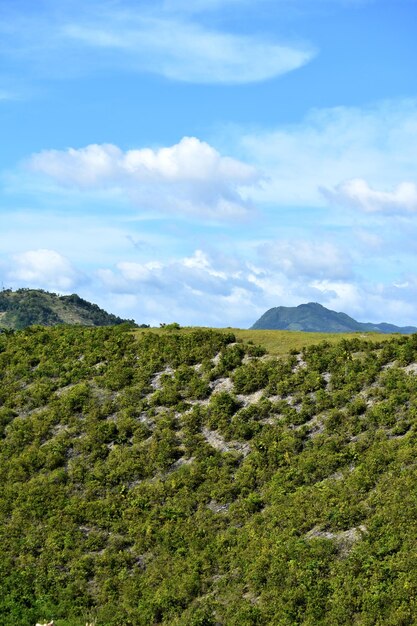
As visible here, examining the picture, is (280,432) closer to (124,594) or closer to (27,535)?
(124,594)

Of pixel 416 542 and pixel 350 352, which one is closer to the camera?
pixel 416 542

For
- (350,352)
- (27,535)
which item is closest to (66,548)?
(27,535)

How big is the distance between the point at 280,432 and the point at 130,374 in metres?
14.1

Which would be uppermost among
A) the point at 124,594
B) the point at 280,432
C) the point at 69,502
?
the point at 280,432

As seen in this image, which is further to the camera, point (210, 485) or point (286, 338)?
point (286, 338)

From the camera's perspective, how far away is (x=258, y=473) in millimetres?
42125

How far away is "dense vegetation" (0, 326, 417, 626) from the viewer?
34.2m

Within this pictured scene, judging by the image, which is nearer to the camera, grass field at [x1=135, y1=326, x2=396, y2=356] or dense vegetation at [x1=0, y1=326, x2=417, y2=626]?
dense vegetation at [x1=0, y1=326, x2=417, y2=626]

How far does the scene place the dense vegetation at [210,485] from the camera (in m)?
34.2

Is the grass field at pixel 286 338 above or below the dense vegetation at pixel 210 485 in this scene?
above

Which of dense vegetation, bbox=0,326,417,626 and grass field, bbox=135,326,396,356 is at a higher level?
grass field, bbox=135,326,396,356

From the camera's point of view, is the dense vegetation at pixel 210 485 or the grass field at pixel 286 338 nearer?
the dense vegetation at pixel 210 485

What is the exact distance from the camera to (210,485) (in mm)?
42562

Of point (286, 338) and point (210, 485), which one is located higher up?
point (286, 338)
